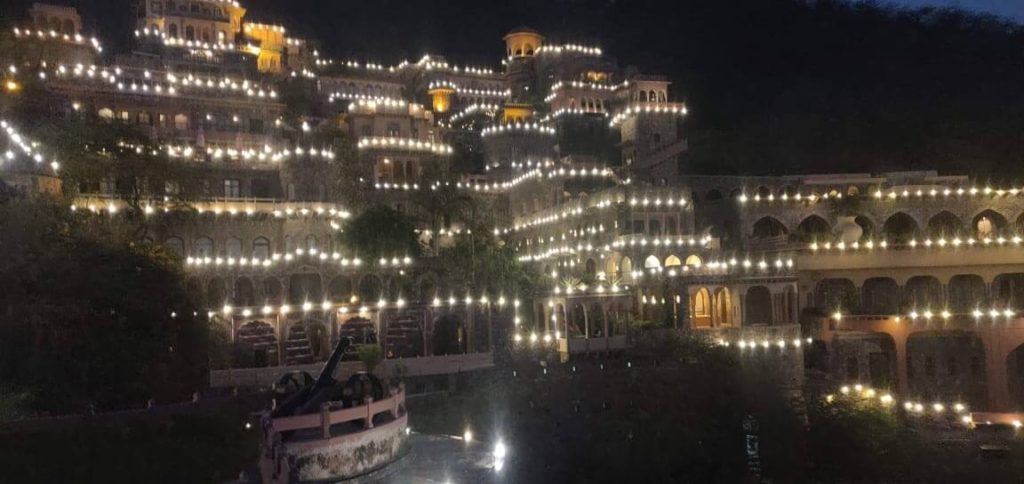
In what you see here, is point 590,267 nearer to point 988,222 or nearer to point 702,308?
point 702,308

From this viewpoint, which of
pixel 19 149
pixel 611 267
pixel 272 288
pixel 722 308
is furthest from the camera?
pixel 611 267

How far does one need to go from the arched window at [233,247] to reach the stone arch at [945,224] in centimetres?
4950

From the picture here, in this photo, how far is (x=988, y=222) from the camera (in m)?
55.7

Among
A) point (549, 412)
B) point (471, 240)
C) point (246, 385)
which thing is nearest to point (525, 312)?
point (471, 240)

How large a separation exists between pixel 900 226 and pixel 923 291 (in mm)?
5502

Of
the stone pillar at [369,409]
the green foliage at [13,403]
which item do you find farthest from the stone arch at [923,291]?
the green foliage at [13,403]

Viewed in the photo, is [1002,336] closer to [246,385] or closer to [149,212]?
[246,385]

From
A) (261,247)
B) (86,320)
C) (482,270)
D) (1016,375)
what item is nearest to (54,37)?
(261,247)

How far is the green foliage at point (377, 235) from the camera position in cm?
4659

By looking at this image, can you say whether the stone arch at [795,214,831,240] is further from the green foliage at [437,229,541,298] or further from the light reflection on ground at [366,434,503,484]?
the light reflection on ground at [366,434,503,484]

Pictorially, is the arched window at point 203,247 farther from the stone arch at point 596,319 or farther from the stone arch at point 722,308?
the stone arch at point 722,308

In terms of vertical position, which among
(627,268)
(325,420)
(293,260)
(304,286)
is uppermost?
(293,260)

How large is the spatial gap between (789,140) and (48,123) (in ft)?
210

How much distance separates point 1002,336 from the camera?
4275 centimetres
